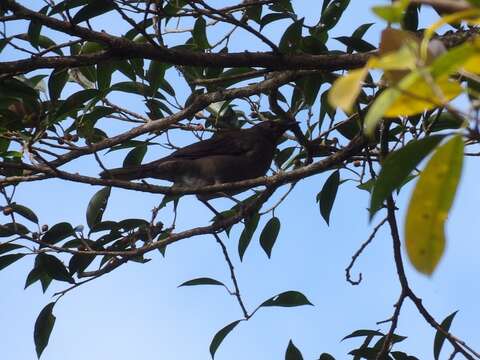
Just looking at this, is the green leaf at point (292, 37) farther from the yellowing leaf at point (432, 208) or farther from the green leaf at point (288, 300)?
the yellowing leaf at point (432, 208)

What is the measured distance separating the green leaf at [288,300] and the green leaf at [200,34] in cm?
169

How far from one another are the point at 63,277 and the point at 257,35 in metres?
1.69

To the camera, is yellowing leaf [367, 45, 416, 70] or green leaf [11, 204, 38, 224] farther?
green leaf [11, 204, 38, 224]

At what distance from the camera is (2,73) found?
3.94 m

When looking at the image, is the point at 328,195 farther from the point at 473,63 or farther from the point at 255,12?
the point at 473,63

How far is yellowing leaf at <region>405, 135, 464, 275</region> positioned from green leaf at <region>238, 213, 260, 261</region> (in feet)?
12.1

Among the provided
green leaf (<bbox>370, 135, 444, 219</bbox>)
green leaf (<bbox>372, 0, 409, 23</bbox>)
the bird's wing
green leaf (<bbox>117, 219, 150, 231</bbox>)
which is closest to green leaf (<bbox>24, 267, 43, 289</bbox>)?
green leaf (<bbox>117, 219, 150, 231</bbox>)

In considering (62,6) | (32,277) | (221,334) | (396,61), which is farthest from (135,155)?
(396,61)

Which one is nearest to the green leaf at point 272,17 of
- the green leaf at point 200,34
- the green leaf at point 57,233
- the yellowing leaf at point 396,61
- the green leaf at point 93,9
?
the green leaf at point 200,34

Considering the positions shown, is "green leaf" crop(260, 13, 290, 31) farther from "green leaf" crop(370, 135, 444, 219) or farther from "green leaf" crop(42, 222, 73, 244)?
"green leaf" crop(370, 135, 444, 219)

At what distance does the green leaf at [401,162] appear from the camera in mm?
1390

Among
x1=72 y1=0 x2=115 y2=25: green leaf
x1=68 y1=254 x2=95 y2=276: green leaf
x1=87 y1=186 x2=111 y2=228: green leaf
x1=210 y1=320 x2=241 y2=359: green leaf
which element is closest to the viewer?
x1=72 y1=0 x2=115 y2=25: green leaf

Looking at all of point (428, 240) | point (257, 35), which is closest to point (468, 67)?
point (428, 240)

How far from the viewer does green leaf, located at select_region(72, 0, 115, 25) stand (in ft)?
13.6
